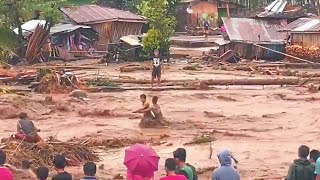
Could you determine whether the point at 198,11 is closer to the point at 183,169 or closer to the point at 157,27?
the point at 157,27

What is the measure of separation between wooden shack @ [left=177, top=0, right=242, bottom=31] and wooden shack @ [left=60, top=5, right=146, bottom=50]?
9794mm

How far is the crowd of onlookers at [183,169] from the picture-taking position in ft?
25.5

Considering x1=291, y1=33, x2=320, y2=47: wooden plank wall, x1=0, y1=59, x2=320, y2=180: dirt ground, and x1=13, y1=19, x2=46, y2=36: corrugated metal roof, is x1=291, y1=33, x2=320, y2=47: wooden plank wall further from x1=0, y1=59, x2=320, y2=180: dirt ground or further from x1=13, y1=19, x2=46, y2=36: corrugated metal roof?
x1=13, y1=19, x2=46, y2=36: corrugated metal roof

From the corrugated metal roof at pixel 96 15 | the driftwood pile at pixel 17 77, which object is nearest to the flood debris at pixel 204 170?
the driftwood pile at pixel 17 77

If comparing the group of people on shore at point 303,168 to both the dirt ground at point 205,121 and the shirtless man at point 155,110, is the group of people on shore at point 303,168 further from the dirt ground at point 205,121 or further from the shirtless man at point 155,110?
the shirtless man at point 155,110

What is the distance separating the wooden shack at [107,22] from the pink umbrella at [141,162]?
36590mm

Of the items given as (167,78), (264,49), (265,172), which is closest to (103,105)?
(167,78)

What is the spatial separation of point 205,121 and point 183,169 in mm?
11352

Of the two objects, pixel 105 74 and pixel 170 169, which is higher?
pixel 170 169

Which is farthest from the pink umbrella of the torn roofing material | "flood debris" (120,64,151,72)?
the torn roofing material

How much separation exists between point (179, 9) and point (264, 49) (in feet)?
48.4

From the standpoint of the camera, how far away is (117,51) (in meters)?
40.8

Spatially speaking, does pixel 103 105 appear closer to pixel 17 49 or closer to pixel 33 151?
pixel 33 151

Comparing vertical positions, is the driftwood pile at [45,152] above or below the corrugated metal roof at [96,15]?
below
